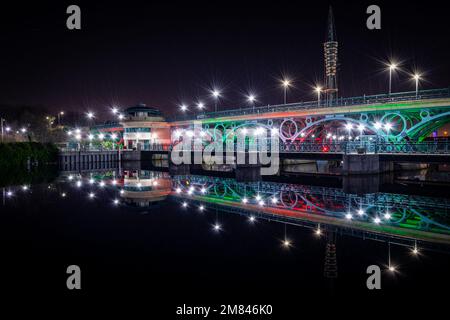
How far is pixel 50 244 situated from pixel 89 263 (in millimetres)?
3272

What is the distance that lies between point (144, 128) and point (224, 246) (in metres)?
59.7

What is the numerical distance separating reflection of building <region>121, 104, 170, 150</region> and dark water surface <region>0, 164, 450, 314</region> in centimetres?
4493

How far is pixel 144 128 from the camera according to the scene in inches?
2756

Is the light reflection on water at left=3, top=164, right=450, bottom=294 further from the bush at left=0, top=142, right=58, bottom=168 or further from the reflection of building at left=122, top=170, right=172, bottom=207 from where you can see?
the bush at left=0, top=142, right=58, bottom=168

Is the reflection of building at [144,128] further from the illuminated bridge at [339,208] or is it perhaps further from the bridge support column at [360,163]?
the bridge support column at [360,163]

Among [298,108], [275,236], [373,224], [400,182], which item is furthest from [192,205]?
[298,108]

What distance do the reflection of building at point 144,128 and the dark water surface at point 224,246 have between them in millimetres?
44927

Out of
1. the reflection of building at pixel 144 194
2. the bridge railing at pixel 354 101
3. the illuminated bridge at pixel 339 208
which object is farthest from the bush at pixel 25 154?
the illuminated bridge at pixel 339 208

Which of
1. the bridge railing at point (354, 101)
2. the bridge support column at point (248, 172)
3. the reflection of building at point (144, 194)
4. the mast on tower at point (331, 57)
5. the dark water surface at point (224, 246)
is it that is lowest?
the dark water surface at point (224, 246)

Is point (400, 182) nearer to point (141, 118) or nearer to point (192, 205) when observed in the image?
point (192, 205)

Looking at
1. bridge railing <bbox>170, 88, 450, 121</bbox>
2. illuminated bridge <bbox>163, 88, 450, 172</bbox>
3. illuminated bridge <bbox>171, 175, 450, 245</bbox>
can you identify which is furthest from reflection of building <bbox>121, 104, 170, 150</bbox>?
illuminated bridge <bbox>171, 175, 450, 245</bbox>

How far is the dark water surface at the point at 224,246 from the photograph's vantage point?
939 cm

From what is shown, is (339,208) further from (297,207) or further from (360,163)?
(360,163)
